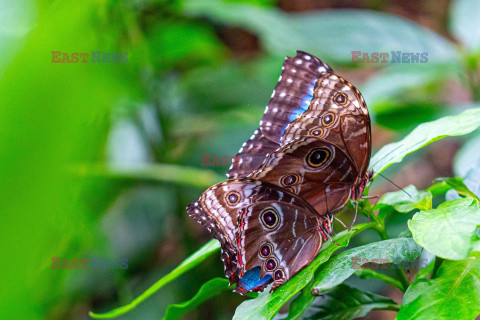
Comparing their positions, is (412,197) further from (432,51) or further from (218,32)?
(218,32)

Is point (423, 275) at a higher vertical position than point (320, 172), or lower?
lower

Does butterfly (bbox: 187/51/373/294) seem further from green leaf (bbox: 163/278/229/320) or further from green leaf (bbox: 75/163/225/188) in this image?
green leaf (bbox: 75/163/225/188)

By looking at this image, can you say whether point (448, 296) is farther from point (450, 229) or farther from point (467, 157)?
point (467, 157)

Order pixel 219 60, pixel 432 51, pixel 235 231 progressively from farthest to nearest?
pixel 219 60 < pixel 432 51 < pixel 235 231

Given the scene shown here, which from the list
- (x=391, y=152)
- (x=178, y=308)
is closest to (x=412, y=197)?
(x=391, y=152)

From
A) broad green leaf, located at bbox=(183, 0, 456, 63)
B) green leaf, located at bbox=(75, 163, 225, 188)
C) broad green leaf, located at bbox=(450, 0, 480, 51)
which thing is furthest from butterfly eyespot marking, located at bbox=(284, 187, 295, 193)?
broad green leaf, located at bbox=(450, 0, 480, 51)

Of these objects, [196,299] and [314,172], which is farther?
[314,172]

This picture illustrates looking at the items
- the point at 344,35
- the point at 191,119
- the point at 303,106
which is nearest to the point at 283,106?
the point at 303,106
